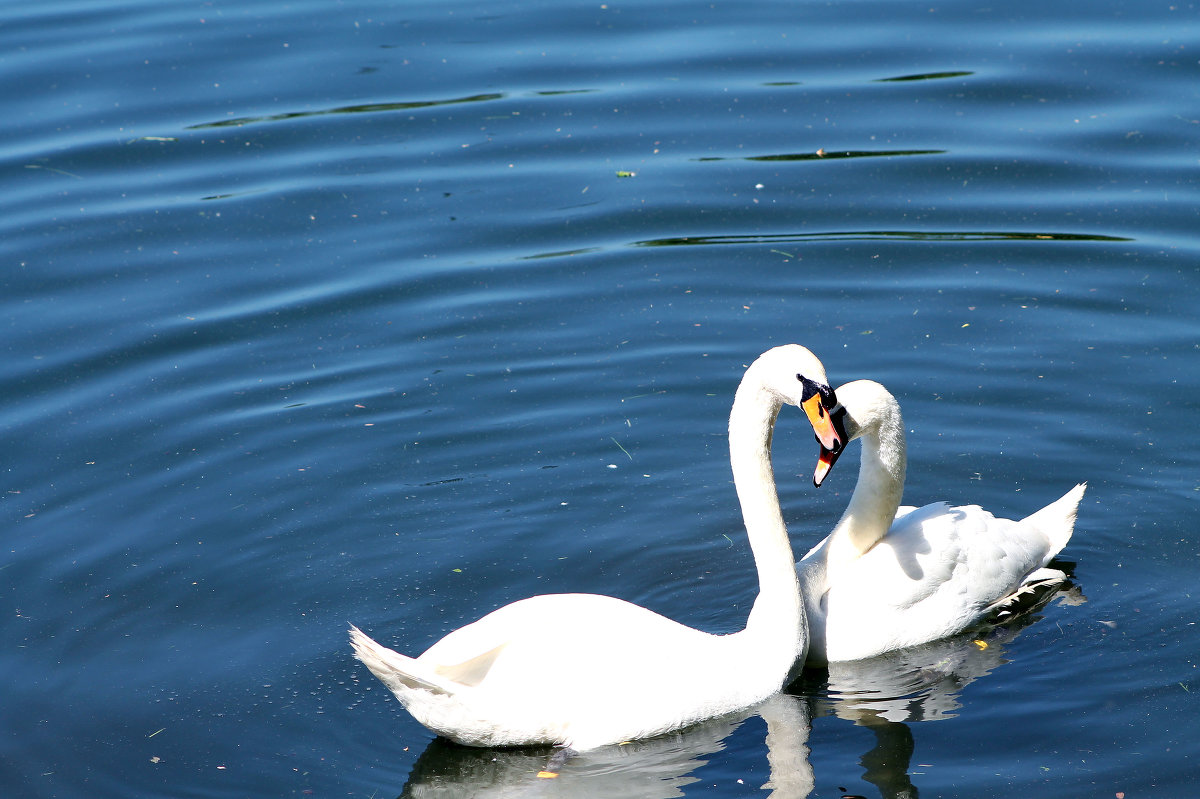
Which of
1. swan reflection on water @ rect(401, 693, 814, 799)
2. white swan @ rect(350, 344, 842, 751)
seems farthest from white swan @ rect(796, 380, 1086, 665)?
swan reflection on water @ rect(401, 693, 814, 799)

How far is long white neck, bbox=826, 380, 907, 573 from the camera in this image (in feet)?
26.1

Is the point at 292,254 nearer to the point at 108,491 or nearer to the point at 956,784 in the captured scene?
the point at 108,491

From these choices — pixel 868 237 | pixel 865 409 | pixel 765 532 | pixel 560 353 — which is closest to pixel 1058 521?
pixel 865 409

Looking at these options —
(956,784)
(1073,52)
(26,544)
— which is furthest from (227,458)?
(1073,52)

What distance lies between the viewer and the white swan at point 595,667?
23.0 feet

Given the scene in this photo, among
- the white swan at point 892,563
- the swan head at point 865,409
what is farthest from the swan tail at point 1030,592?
the swan head at point 865,409

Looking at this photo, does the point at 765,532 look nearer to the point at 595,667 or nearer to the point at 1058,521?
the point at 595,667

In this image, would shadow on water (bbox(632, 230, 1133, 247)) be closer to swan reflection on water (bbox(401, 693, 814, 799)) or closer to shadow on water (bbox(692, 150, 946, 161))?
shadow on water (bbox(692, 150, 946, 161))

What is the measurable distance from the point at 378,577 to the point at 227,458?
1916mm

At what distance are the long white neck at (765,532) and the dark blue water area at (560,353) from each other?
0.38 m

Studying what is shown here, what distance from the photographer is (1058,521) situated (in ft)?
28.5

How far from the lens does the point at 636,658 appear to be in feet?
23.5

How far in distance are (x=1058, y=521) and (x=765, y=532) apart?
204cm

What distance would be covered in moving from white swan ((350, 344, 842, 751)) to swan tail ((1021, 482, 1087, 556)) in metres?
1.99
